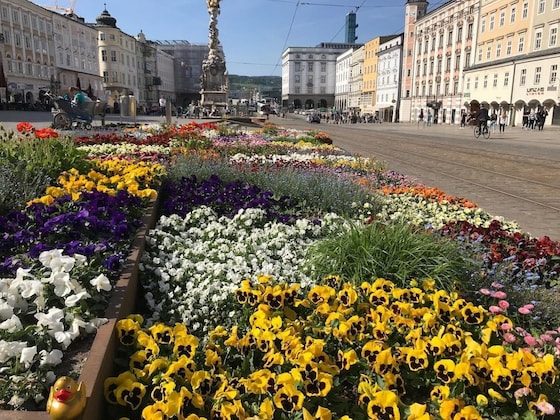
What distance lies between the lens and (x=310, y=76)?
14688cm

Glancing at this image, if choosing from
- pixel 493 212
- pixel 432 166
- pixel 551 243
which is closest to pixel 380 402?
A: pixel 551 243

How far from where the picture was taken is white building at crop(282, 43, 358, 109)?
475 feet

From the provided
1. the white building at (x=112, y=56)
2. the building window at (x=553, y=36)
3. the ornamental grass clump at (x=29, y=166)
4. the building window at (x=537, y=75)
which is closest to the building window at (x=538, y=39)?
the building window at (x=553, y=36)

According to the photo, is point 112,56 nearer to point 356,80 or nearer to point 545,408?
point 356,80

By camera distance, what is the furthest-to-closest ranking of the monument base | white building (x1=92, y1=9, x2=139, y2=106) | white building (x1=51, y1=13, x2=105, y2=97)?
white building (x1=92, y1=9, x2=139, y2=106) → white building (x1=51, y1=13, x2=105, y2=97) → the monument base

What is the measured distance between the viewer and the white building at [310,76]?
145 meters

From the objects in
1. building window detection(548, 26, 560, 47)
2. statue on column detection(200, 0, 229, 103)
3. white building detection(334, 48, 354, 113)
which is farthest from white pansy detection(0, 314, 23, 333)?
white building detection(334, 48, 354, 113)

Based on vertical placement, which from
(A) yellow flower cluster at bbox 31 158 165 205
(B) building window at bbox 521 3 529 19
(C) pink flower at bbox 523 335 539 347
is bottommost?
(C) pink flower at bbox 523 335 539 347

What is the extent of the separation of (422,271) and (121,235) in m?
2.31

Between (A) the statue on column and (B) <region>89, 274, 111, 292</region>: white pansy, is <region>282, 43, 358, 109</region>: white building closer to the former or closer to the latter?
(A) the statue on column

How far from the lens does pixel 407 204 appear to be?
22.7ft

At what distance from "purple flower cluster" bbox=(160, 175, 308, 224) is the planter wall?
1.81 meters

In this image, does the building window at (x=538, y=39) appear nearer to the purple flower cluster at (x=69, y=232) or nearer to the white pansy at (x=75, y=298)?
the purple flower cluster at (x=69, y=232)

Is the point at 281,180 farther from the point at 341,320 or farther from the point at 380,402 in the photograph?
the point at 380,402
